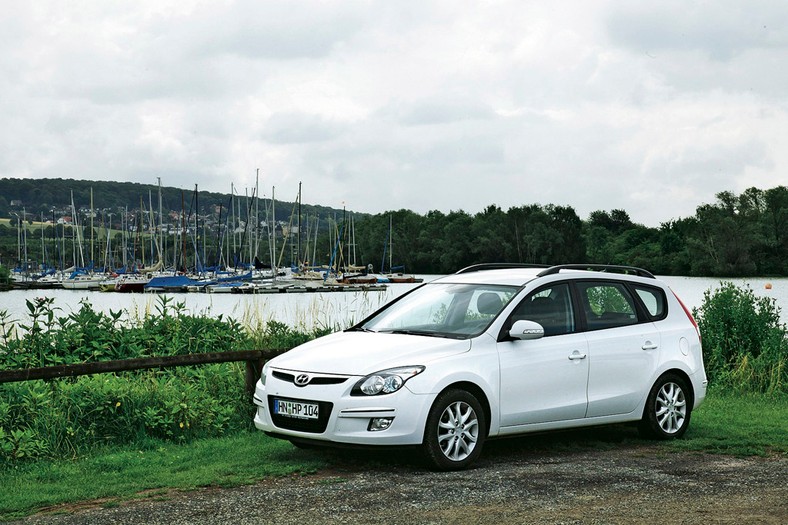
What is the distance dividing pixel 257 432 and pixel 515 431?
327 centimetres

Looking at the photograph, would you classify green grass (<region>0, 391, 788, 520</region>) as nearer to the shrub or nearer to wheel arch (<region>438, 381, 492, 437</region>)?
wheel arch (<region>438, 381, 492, 437</region>)

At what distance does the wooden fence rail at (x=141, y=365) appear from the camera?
9547 millimetres

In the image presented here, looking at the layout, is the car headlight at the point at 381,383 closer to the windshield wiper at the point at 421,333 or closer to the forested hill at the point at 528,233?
the windshield wiper at the point at 421,333

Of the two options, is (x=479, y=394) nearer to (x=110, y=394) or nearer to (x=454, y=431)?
(x=454, y=431)

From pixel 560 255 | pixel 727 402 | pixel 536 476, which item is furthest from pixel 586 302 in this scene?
pixel 560 255

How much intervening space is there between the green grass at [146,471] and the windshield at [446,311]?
5.06 ft

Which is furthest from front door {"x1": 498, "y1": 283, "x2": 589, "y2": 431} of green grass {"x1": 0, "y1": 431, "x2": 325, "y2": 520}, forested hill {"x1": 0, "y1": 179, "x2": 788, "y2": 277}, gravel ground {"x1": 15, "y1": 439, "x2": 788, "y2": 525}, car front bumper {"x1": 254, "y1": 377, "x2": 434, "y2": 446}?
forested hill {"x1": 0, "y1": 179, "x2": 788, "y2": 277}

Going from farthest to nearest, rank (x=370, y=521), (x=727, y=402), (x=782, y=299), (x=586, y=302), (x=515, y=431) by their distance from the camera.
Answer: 1. (x=782, y=299)
2. (x=727, y=402)
3. (x=586, y=302)
4. (x=515, y=431)
5. (x=370, y=521)

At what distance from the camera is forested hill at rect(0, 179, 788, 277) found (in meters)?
99.8

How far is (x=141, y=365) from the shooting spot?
1033cm

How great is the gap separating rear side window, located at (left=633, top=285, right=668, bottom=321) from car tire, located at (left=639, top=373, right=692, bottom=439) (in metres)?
0.67

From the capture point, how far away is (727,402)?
13859mm

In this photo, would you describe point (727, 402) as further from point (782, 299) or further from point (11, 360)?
point (782, 299)

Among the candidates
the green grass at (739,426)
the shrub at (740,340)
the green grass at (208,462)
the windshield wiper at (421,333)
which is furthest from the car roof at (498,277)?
the shrub at (740,340)
